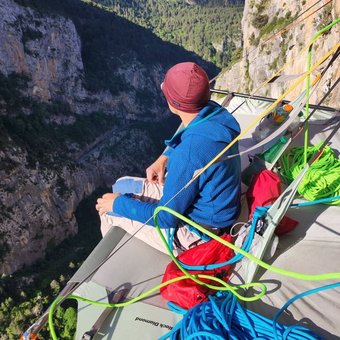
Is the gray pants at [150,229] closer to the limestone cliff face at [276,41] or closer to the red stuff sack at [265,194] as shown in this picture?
the red stuff sack at [265,194]

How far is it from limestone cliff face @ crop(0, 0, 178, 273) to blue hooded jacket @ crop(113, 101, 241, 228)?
2702cm

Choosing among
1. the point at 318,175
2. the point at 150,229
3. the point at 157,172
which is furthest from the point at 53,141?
the point at 318,175

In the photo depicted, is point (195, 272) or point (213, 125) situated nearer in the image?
point (213, 125)

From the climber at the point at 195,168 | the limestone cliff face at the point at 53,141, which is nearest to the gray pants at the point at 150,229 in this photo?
the climber at the point at 195,168

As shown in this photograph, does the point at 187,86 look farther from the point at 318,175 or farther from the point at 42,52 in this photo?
the point at 42,52

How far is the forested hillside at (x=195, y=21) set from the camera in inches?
3103

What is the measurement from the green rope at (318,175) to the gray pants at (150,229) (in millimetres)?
1122

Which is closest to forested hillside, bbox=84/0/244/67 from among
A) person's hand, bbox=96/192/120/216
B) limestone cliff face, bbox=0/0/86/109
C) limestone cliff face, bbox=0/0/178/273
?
limestone cliff face, bbox=0/0/178/273

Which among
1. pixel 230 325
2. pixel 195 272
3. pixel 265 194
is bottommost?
pixel 195 272

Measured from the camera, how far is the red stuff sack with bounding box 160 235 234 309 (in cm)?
216

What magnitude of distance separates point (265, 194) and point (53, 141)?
36765mm

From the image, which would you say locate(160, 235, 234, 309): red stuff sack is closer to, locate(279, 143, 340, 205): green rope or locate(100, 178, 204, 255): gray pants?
locate(100, 178, 204, 255): gray pants

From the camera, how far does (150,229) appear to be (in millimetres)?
2852

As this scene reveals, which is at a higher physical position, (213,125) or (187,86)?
(187,86)
